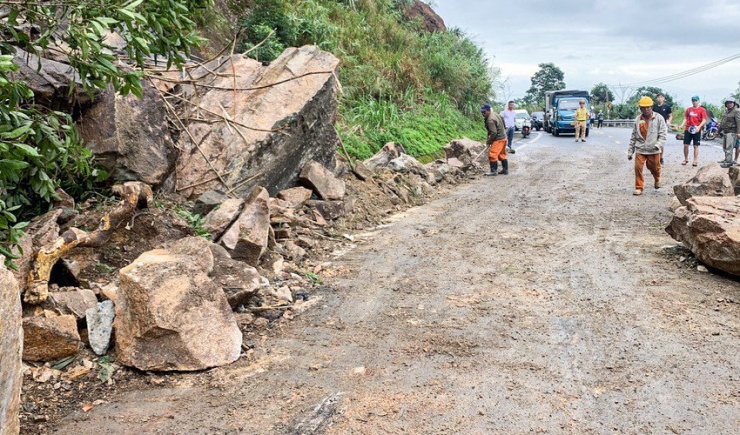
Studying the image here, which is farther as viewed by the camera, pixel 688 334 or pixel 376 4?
pixel 376 4

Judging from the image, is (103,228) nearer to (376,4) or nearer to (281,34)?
(281,34)

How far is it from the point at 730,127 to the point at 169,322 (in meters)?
13.0

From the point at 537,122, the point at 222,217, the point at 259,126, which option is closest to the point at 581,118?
the point at 537,122

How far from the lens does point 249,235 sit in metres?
6.10

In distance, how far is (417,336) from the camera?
4.80m

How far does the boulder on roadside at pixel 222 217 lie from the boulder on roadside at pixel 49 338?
203cm

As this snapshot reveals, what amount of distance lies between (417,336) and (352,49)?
15.2m

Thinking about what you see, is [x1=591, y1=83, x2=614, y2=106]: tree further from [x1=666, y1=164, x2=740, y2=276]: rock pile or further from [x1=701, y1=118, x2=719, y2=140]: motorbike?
[x1=666, y1=164, x2=740, y2=276]: rock pile

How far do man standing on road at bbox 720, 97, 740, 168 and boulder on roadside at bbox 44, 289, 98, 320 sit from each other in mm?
13126

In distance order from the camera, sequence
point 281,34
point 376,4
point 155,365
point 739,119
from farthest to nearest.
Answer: point 376,4
point 281,34
point 739,119
point 155,365

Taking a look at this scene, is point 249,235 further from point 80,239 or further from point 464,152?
point 464,152

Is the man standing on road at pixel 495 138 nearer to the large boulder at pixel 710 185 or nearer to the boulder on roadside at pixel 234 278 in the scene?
the large boulder at pixel 710 185

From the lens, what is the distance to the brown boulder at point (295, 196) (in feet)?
27.4

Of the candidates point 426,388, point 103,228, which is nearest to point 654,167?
point 426,388
